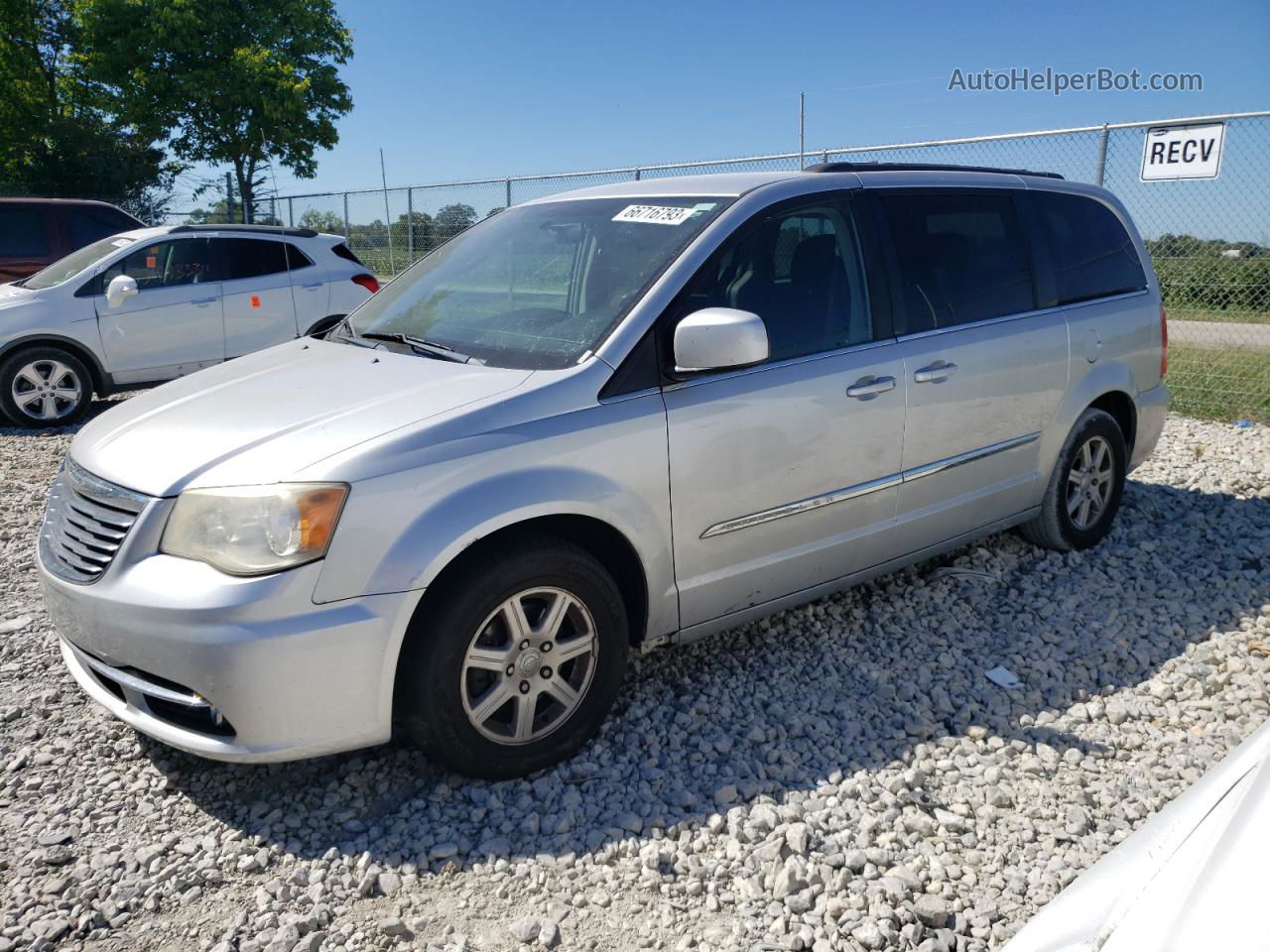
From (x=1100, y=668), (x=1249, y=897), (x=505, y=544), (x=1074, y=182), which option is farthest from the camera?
(x=1074, y=182)

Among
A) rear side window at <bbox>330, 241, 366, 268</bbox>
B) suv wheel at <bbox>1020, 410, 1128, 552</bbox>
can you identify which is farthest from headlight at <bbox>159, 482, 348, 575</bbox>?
rear side window at <bbox>330, 241, 366, 268</bbox>

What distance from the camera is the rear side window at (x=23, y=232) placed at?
35.1 feet

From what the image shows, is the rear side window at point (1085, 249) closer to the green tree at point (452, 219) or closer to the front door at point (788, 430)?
the front door at point (788, 430)

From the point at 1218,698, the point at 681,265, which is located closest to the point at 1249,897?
the point at 681,265

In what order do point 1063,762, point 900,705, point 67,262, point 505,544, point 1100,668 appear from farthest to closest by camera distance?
point 67,262
point 1100,668
point 900,705
point 1063,762
point 505,544

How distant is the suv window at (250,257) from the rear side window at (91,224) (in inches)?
109

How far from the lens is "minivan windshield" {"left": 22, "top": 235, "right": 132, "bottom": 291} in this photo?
8672 mm

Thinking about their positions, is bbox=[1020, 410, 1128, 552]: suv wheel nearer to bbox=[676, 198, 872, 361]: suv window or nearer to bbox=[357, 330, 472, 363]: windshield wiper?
bbox=[676, 198, 872, 361]: suv window

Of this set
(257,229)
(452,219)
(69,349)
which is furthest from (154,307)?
(452,219)

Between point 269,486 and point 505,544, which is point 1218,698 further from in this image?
point 269,486

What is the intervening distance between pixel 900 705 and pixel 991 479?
1.30m

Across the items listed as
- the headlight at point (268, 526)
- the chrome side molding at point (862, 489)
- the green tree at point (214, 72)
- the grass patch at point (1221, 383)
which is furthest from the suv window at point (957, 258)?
the green tree at point (214, 72)

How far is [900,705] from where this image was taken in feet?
11.7

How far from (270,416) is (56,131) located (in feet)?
83.4
